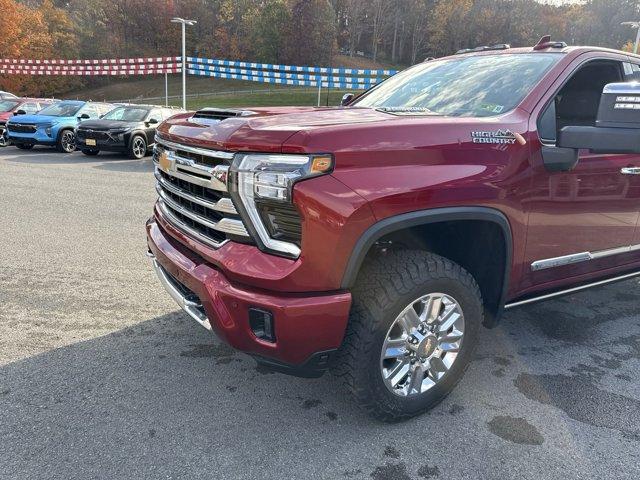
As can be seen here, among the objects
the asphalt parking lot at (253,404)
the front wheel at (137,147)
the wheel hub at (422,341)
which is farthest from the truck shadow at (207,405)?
the front wheel at (137,147)

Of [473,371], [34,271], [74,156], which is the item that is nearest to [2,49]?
[74,156]

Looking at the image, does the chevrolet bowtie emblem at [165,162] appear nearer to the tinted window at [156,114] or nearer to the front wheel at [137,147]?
the front wheel at [137,147]

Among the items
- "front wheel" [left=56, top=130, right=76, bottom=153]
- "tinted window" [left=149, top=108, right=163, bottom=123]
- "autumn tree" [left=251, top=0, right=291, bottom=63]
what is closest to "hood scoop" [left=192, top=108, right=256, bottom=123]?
"tinted window" [left=149, top=108, right=163, bottom=123]

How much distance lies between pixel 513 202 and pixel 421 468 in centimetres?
141

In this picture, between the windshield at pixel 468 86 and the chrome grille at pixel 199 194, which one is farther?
the windshield at pixel 468 86

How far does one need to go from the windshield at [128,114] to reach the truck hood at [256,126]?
40.1 ft

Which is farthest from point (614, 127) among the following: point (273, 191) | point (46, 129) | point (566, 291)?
point (46, 129)

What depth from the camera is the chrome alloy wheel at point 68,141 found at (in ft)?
48.2

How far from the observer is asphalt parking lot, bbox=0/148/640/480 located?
238cm

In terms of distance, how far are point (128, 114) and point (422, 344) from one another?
13718mm

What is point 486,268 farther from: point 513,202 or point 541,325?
point 541,325

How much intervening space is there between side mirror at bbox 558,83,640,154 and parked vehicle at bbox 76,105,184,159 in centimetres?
1193

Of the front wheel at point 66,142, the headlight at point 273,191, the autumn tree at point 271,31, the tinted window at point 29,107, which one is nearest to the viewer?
the headlight at point 273,191

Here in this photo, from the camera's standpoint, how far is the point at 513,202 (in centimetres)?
271
